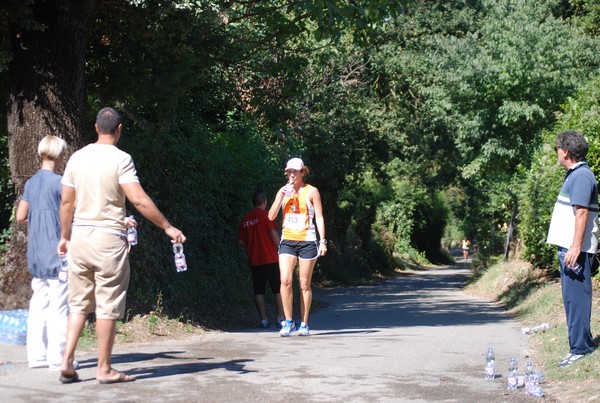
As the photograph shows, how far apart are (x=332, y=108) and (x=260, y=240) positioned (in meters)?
13.0

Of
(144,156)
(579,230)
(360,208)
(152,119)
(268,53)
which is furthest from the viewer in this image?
(360,208)

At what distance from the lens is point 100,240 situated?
22.0ft

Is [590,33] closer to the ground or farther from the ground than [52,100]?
farther from the ground

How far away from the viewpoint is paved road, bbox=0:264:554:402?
6.68 m

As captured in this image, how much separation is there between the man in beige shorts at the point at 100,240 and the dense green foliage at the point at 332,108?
3365 mm

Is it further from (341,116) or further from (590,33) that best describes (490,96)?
(590,33)

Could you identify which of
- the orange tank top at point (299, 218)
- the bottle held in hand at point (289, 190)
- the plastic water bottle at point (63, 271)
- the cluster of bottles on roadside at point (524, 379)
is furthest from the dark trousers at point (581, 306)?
the plastic water bottle at point (63, 271)

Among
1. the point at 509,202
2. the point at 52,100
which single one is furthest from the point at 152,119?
the point at 509,202

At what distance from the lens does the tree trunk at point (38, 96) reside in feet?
31.9

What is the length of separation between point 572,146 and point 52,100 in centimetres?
547

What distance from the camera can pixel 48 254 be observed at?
7.45 meters

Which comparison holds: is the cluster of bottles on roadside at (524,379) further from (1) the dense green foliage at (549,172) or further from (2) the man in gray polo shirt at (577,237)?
(1) the dense green foliage at (549,172)

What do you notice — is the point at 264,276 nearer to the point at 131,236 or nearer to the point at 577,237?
the point at 131,236

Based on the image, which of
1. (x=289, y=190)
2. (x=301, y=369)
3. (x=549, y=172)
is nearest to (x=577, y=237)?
(x=301, y=369)
